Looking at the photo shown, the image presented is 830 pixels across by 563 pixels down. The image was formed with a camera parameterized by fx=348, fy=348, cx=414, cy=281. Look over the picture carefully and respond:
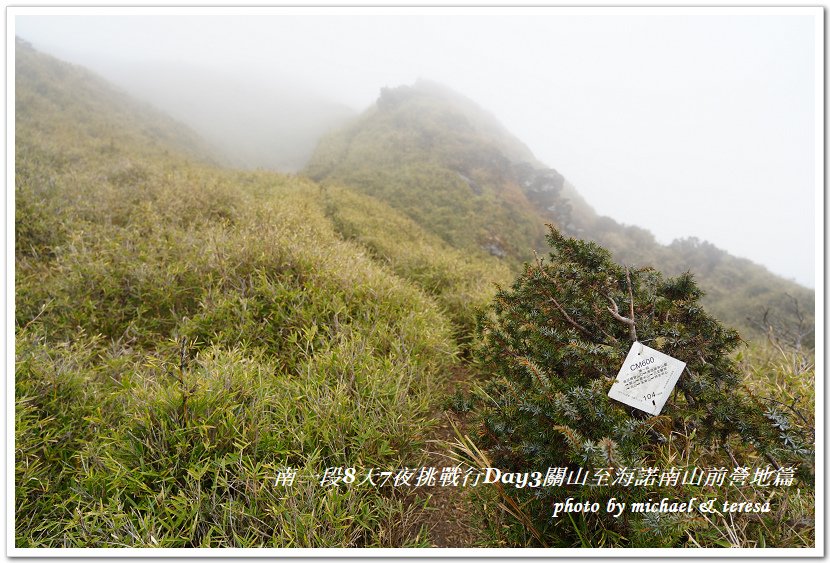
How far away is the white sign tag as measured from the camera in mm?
1757

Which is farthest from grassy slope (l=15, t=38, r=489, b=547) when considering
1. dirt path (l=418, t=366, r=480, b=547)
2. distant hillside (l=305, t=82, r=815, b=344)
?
distant hillside (l=305, t=82, r=815, b=344)

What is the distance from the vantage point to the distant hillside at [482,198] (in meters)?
12.3

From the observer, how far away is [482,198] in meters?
14.6

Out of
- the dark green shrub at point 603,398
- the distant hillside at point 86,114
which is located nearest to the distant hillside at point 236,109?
the distant hillside at point 86,114

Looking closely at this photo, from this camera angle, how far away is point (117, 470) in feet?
6.61

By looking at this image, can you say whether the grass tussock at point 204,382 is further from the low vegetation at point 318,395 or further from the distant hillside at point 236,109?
the distant hillside at point 236,109

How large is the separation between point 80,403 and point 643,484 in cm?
357

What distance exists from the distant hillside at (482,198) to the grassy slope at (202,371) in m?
6.85

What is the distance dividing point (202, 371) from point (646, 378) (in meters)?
2.85

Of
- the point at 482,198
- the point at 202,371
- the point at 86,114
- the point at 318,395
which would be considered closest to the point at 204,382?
the point at 202,371

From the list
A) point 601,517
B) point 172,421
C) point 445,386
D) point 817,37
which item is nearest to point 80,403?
point 172,421

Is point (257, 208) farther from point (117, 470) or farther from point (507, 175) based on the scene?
point (507, 175)

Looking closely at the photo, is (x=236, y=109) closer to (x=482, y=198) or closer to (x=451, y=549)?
(x=482, y=198)

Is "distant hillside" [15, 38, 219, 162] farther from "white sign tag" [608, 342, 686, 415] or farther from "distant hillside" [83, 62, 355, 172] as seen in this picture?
"white sign tag" [608, 342, 686, 415]
